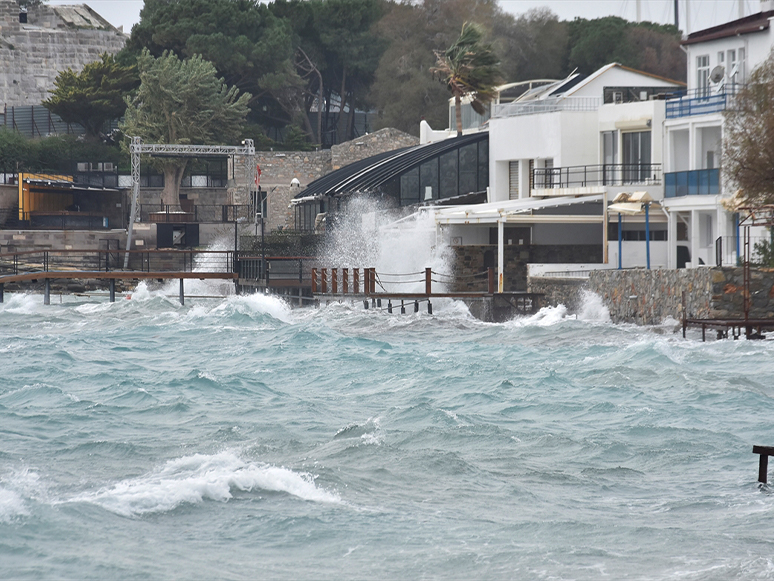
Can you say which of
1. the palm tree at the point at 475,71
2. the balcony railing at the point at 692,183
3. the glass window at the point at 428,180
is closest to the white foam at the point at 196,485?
the balcony railing at the point at 692,183

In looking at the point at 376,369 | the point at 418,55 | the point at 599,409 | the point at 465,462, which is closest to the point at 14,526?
the point at 465,462

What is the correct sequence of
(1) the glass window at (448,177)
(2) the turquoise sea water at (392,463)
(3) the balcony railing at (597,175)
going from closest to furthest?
(2) the turquoise sea water at (392,463)
(3) the balcony railing at (597,175)
(1) the glass window at (448,177)

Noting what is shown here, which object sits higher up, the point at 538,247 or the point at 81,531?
the point at 538,247

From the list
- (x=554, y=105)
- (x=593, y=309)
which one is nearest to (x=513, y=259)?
(x=593, y=309)

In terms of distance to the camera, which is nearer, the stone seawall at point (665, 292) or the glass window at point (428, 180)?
the stone seawall at point (665, 292)

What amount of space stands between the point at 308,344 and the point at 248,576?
15.4 metres

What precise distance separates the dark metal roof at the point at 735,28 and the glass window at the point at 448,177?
10.2m

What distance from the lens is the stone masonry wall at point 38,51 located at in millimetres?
74688

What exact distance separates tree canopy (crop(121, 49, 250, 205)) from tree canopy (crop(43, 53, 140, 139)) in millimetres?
4196

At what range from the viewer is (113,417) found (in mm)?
15375

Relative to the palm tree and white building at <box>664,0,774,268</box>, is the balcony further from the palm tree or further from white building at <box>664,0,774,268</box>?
the palm tree

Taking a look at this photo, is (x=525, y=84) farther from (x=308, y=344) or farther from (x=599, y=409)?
(x=599, y=409)

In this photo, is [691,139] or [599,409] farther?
[691,139]

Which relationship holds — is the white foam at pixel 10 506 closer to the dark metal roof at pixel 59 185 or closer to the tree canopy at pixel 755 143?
the tree canopy at pixel 755 143
